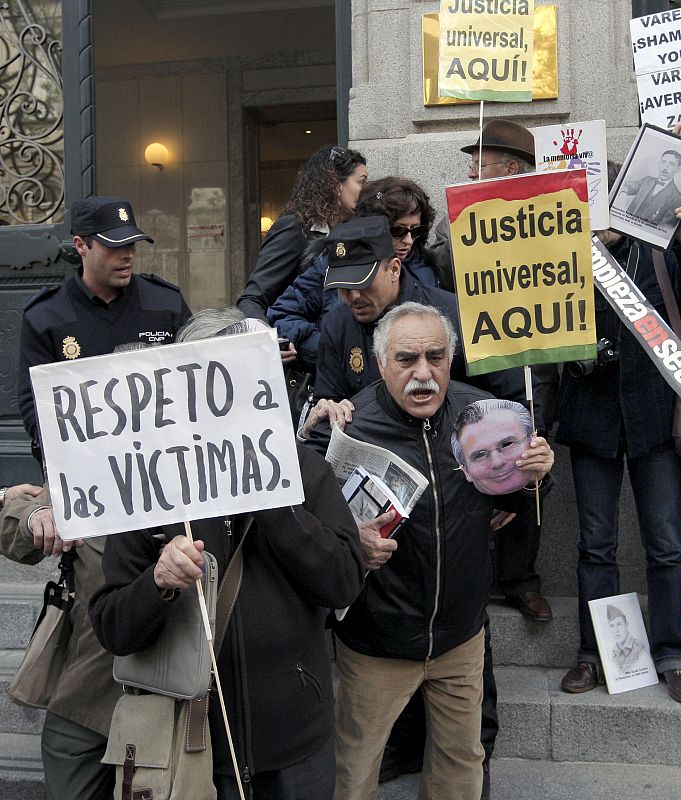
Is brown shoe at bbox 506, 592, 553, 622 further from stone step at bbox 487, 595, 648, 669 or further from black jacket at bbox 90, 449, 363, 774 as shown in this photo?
black jacket at bbox 90, 449, 363, 774

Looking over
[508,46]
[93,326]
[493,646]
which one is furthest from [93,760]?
[508,46]

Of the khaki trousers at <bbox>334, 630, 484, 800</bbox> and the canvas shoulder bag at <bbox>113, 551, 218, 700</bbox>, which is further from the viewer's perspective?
the khaki trousers at <bbox>334, 630, 484, 800</bbox>

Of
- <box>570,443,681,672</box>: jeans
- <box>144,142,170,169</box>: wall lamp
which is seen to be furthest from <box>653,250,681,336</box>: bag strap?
<box>144,142,170,169</box>: wall lamp

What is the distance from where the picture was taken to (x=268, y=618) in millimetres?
2406

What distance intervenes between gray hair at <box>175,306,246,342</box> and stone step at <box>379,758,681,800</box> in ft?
6.87

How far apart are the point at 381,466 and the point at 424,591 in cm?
44

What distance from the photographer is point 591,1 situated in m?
4.87

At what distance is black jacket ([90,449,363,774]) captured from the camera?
236 cm

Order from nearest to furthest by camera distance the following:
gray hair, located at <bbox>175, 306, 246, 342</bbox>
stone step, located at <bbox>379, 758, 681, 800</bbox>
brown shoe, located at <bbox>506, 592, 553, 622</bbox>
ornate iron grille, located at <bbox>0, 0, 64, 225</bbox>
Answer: gray hair, located at <bbox>175, 306, 246, 342</bbox>, stone step, located at <bbox>379, 758, 681, 800</bbox>, brown shoe, located at <bbox>506, 592, 553, 622</bbox>, ornate iron grille, located at <bbox>0, 0, 64, 225</bbox>

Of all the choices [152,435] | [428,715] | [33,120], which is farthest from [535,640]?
[33,120]

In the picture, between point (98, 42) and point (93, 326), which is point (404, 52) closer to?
point (93, 326)

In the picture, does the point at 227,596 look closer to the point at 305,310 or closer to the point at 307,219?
the point at 305,310

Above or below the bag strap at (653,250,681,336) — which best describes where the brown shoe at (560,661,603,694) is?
below

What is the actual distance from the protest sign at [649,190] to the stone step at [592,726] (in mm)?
1811
